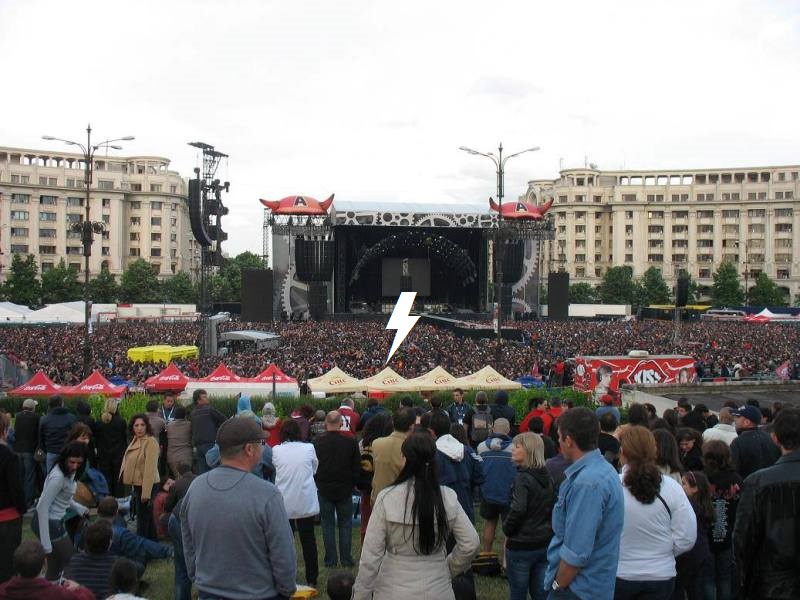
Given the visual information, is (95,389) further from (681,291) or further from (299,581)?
(681,291)

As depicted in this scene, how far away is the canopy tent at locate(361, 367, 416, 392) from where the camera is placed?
18.4 meters

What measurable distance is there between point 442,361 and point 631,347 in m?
8.40

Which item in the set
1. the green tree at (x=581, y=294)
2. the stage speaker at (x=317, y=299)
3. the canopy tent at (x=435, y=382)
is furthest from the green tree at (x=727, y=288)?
the canopy tent at (x=435, y=382)

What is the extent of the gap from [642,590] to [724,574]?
1.69 metres

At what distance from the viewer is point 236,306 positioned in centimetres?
7519

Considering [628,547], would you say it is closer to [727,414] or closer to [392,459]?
[392,459]

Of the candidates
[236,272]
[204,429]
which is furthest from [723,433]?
[236,272]

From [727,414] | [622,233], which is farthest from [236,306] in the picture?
[727,414]

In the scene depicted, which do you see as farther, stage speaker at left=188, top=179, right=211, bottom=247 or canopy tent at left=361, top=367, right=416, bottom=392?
stage speaker at left=188, top=179, right=211, bottom=247

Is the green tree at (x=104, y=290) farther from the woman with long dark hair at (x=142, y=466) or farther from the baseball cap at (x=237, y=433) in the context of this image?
the baseball cap at (x=237, y=433)

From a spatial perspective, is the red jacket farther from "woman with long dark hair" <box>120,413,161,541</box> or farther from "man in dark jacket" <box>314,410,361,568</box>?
"woman with long dark hair" <box>120,413,161,541</box>

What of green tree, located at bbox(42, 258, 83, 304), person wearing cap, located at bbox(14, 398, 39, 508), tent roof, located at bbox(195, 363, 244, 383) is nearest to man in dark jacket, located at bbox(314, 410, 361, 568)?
person wearing cap, located at bbox(14, 398, 39, 508)

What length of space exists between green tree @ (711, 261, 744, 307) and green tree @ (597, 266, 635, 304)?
332 inches

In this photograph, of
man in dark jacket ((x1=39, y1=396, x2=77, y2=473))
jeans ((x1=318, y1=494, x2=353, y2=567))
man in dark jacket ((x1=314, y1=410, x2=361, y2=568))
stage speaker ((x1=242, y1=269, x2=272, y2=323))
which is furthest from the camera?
stage speaker ((x1=242, y1=269, x2=272, y2=323))
